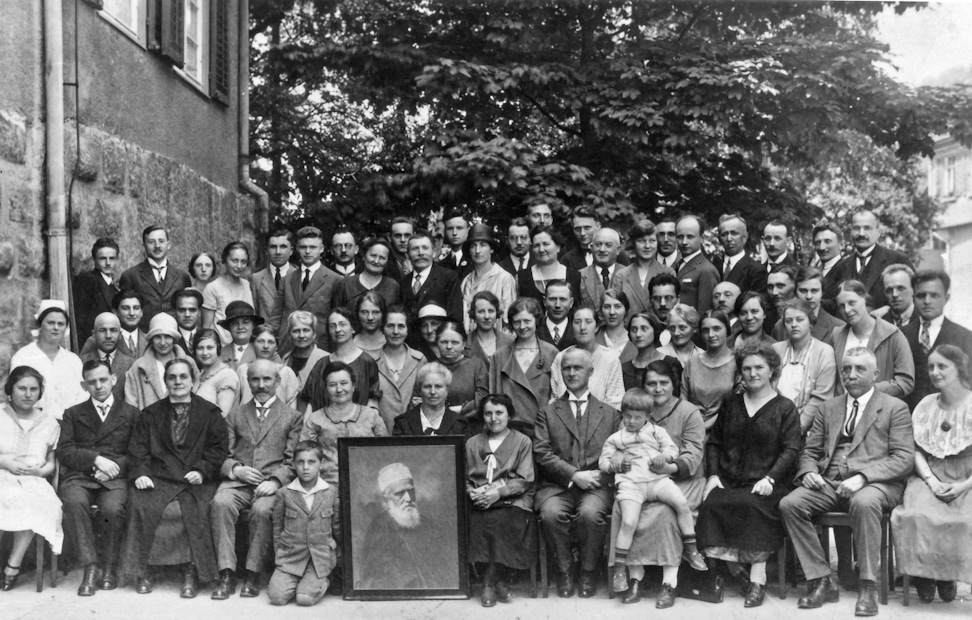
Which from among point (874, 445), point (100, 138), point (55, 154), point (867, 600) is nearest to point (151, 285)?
point (55, 154)

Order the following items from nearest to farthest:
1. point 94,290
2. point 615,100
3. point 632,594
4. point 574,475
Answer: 1. point 632,594
2. point 574,475
3. point 94,290
4. point 615,100

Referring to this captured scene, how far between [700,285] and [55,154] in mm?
4656

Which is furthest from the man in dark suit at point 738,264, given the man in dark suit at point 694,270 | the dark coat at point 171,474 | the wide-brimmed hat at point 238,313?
the dark coat at point 171,474

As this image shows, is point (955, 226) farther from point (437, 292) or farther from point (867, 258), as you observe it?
point (437, 292)

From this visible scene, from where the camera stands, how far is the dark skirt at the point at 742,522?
18.5 ft

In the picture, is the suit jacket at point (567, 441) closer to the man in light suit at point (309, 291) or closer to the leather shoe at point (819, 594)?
the leather shoe at point (819, 594)

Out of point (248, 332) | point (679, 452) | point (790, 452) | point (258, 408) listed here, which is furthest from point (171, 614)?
point (790, 452)

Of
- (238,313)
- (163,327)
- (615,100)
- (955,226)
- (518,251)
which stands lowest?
(163,327)

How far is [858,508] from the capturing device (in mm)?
5586

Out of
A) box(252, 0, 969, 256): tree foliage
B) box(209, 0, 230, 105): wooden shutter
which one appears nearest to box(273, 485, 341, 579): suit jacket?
box(252, 0, 969, 256): tree foliage

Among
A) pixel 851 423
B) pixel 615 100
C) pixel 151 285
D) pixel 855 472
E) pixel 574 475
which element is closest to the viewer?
pixel 855 472

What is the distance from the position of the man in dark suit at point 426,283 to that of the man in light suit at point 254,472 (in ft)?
5.11

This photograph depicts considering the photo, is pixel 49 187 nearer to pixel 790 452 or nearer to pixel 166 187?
pixel 166 187

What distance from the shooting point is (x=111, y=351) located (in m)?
6.65
